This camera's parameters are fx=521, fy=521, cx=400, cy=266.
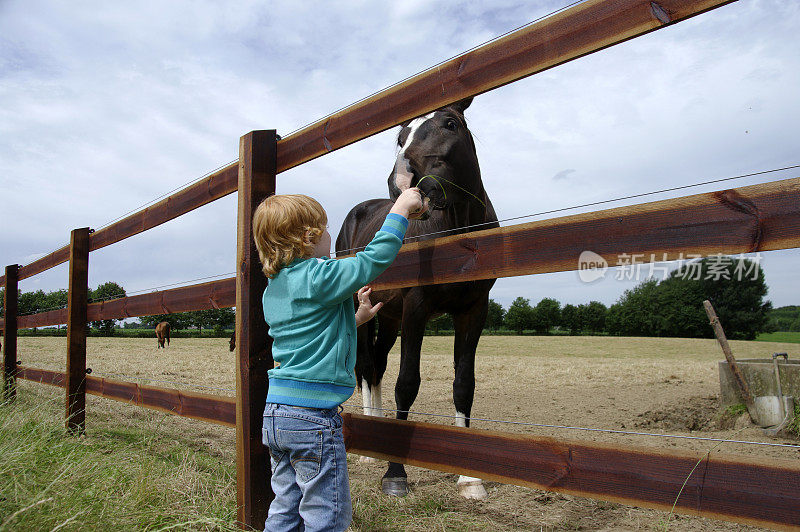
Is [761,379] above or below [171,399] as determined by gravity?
below

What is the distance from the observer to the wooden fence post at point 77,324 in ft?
16.5

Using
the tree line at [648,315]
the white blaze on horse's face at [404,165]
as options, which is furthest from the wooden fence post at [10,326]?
the tree line at [648,315]

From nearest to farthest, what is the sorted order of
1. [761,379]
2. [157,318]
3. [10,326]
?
[761,379], [10,326], [157,318]

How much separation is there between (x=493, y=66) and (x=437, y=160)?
1.19 metres

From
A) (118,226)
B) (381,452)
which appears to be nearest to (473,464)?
(381,452)

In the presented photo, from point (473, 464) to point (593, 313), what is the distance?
51122 mm

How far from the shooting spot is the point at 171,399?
147 inches

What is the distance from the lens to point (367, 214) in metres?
6.49

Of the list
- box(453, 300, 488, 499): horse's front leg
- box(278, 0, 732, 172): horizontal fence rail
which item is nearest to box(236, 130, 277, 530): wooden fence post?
box(278, 0, 732, 172): horizontal fence rail

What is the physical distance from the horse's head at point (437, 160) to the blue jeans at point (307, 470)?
1409 mm

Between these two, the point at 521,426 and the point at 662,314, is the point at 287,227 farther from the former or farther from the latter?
the point at 662,314

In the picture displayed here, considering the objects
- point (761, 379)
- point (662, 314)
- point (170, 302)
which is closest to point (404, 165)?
point (170, 302)

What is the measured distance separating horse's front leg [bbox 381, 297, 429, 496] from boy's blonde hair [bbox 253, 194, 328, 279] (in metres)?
1.57

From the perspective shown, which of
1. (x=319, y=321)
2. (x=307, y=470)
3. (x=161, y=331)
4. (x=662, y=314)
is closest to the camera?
(x=307, y=470)
